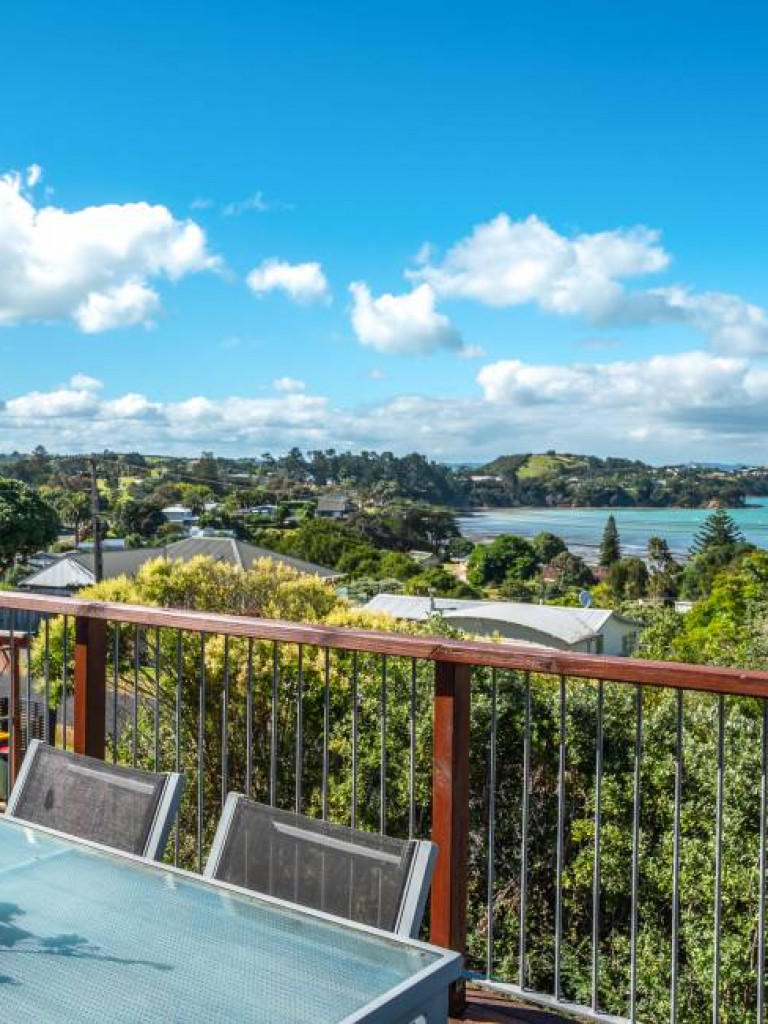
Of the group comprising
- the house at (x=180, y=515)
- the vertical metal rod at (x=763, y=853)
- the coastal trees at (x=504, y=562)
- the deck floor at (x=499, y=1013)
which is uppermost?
the vertical metal rod at (x=763, y=853)

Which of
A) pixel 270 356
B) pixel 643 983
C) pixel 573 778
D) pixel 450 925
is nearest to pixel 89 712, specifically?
pixel 450 925

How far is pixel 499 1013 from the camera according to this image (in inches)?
103

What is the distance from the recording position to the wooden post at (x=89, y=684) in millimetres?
3406

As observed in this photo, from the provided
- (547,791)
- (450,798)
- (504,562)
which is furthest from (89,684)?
(504,562)

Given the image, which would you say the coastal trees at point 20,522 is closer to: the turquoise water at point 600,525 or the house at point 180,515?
the house at point 180,515

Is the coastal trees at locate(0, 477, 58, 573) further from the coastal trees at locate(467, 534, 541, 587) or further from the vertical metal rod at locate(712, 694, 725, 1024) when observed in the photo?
the vertical metal rod at locate(712, 694, 725, 1024)

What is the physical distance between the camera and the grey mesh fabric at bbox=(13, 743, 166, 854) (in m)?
2.08

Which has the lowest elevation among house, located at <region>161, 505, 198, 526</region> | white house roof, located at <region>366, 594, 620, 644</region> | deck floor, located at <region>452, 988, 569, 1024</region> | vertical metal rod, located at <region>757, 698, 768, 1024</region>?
white house roof, located at <region>366, 594, 620, 644</region>

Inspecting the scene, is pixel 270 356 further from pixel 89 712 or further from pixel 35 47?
pixel 89 712

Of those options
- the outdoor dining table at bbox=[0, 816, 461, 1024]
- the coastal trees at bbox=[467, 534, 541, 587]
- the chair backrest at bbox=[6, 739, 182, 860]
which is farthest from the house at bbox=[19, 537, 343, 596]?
the outdoor dining table at bbox=[0, 816, 461, 1024]

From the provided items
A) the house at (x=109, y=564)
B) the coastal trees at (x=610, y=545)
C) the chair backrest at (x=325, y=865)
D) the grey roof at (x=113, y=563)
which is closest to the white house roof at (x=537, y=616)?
the grey roof at (x=113, y=563)

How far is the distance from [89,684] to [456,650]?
1.60 metres

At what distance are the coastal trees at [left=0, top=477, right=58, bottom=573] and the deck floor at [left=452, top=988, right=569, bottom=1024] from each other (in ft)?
161

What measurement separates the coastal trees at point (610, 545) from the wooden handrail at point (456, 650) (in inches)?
2396
